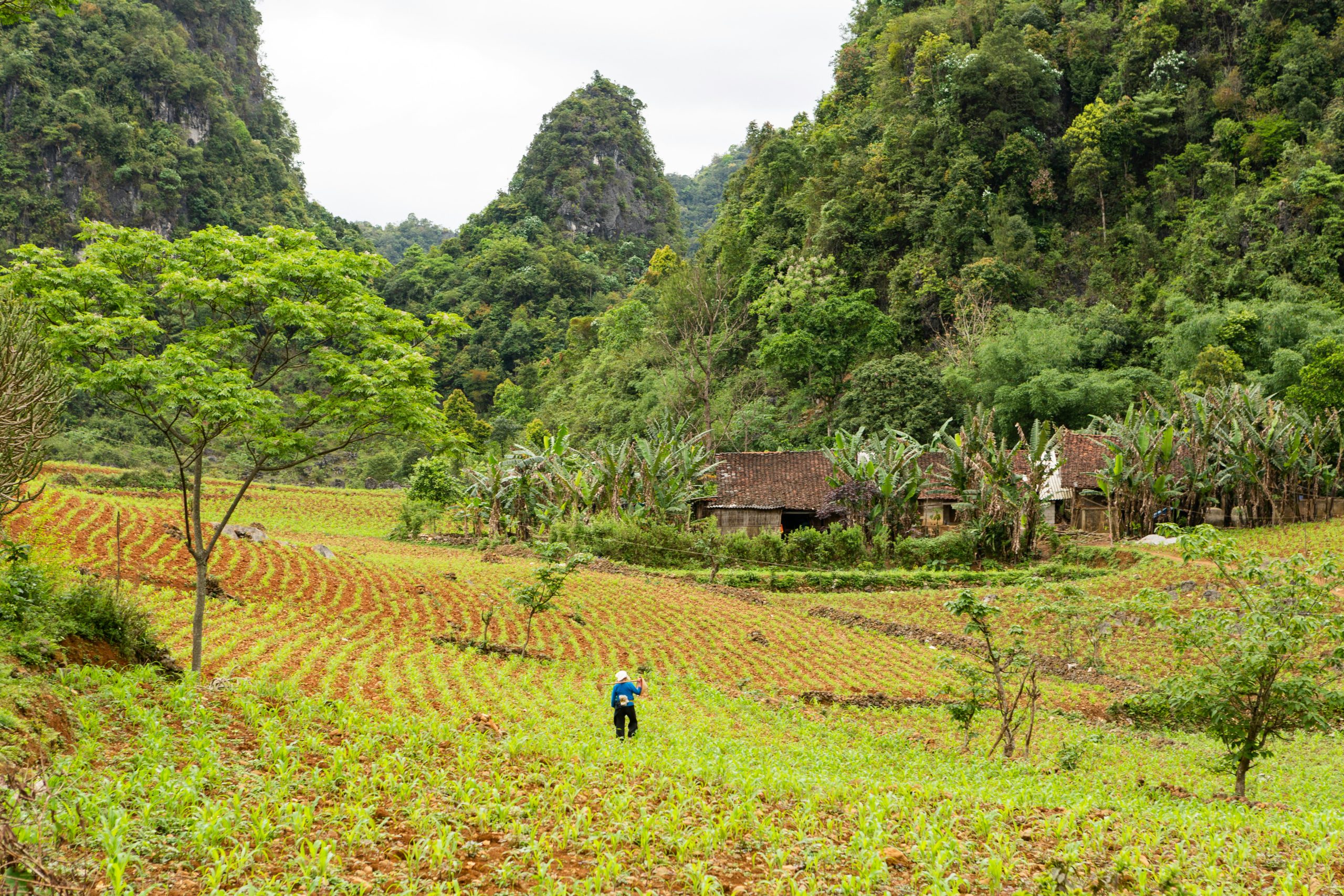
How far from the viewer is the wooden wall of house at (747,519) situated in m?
30.8

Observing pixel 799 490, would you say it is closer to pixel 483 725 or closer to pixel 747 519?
pixel 747 519

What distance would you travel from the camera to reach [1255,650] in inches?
312

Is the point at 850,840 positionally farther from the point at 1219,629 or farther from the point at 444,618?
the point at 444,618

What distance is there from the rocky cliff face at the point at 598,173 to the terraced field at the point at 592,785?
73431mm

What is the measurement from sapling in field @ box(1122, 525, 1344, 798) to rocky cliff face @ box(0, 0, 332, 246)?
71.0m

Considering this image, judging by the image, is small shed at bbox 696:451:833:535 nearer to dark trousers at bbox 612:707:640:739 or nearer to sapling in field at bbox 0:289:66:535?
dark trousers at bbox 612:707:640:739

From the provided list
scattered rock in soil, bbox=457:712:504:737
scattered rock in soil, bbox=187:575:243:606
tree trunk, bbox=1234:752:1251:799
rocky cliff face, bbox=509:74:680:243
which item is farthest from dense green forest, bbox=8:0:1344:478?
tree trunk, bbox=1234:752:1251:799

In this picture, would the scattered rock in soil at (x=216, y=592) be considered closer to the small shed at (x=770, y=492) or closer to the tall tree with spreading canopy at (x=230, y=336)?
the tall tree with spreading canopy at (x=230, y=336)

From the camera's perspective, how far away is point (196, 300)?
9.55 meters

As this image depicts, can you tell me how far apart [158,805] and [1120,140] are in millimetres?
48626

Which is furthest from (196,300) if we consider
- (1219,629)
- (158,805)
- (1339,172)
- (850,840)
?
(1339,172)

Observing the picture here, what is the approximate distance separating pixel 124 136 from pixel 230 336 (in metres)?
71.8

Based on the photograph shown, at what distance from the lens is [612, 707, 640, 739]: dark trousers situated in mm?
9562

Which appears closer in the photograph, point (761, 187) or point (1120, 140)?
point (1120, 140)
